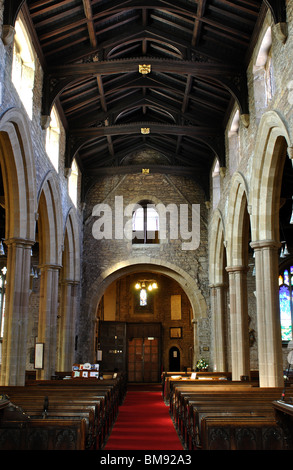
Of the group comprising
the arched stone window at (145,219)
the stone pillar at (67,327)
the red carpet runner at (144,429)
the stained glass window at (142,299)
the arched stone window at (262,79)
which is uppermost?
the arched stone window at (262,79)

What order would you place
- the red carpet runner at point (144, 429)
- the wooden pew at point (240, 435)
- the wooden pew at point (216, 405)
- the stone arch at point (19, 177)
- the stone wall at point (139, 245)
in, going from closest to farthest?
the wooden pew at point (240, 435) < the wooden pew at point (216, 405) < the red carpet runner at point (144, 429) < the stone arch at point (19, 177) < the stone wall at point (139, 245)

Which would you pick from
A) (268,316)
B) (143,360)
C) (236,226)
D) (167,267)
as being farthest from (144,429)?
(143,360)

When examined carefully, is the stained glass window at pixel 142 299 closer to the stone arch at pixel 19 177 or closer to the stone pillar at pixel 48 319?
the stone pillar at pixel 48 319

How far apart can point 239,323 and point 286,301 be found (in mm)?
7727

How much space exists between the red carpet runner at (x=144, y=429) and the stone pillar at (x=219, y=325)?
128 inches

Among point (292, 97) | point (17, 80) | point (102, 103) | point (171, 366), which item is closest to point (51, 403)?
point (292, 97)

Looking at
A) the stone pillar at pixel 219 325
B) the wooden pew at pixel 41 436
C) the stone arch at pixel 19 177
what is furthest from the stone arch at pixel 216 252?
the wooden pew at pixel 41 436

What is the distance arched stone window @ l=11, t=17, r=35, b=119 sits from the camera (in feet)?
36.6

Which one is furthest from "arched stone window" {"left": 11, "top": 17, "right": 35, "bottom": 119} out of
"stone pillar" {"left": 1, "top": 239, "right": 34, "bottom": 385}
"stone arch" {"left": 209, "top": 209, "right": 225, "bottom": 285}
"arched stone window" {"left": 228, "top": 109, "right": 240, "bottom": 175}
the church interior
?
"stone arch" {"left": 209, "top": 209, "right": 225, "bottom": 285}

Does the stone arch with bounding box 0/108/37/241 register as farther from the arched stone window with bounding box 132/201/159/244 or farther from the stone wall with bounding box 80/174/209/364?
the arched stone window with bounding box 132/201/159/244

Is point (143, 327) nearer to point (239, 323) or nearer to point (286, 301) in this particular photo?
point (286, 301)

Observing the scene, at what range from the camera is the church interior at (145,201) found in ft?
27.7

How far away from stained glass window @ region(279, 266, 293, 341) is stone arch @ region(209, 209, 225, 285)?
3939 millimetres

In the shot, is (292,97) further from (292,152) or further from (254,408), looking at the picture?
(254,408)
